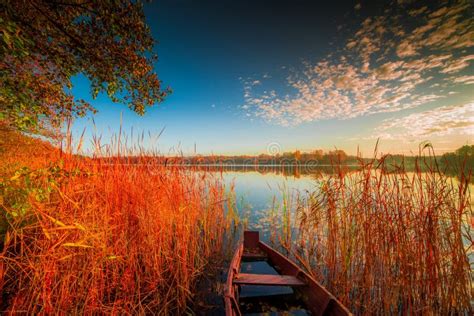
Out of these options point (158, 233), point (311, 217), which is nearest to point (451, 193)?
point (311, 217)

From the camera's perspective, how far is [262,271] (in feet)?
16.7

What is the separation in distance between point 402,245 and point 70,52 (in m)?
8.76

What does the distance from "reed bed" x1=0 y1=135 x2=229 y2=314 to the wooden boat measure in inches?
41.4

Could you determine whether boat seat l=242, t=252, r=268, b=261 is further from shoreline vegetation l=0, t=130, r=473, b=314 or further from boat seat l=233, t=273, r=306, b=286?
boat seat l=233, t=273, r=306, b=286

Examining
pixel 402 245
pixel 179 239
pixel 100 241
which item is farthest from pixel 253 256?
pixel 100 241

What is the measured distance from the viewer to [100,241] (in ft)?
9.06

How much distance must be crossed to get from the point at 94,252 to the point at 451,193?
252 inches

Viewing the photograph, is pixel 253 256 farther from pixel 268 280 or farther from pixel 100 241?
pixel 100 241

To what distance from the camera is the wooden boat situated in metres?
2.78

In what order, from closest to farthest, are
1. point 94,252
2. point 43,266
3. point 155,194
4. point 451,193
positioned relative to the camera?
1. point 43,266
2. point 94,252
3. point 451,193
4. point 155,194

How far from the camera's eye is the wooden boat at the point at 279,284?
278 centimetres

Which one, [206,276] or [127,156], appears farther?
[206,276]

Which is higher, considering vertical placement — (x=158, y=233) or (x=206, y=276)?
(x=158, y=233)

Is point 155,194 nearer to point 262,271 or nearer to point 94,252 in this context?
point 94,252
